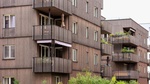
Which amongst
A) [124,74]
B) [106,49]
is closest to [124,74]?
[124,74]

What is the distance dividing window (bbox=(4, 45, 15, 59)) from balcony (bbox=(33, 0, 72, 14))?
15.2 ft

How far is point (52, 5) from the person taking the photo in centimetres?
3953

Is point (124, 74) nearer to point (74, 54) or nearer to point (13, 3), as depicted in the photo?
point (74, 54)

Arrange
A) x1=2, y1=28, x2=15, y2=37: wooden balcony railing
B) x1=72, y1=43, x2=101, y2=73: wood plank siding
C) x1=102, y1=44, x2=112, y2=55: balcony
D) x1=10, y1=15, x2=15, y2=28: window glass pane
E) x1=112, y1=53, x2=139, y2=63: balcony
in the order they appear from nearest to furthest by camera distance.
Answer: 1. x1=2, y1=28, x2=15, y2=37: wooden balcony railing
2. x1=10, y1=15, x2=15, y2=28: window glass pane
3. x1=72, y1=43, x2=101, y2=73: wood plank siding
4. x1=102, y1=44, x2=112, y2=55: balcony
5. x1=112, y1=53, x2=139, y2=63: balcony

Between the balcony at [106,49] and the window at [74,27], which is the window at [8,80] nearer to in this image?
the window at [74,27]

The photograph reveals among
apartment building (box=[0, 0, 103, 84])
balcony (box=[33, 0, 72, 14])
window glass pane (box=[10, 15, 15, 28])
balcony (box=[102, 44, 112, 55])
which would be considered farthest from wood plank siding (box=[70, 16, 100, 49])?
window glass pane (box=[10, 15, 15, 28])

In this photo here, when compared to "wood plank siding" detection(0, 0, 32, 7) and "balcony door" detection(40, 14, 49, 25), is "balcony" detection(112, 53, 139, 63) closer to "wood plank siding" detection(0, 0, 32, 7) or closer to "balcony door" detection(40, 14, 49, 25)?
"balcony door" detection(40, 14, 49, 25)

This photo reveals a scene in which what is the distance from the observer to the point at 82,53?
48.4m

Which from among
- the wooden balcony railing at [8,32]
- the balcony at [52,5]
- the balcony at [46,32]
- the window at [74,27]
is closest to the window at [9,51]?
the wooden balcony railing at [8,32]

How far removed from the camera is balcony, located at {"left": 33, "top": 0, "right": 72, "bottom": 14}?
130 feet

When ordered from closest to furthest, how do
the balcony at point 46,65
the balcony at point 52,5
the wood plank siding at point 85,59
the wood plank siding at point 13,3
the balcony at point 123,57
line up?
the balcony at point 46,65 < the balcony at point 52,5 < the wood plank siding at point 13,3 < the wood plank siding at point 85,59 < the balcony at point 123,57

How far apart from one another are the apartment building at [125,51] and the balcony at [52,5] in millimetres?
24478

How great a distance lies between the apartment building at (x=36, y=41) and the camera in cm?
3969

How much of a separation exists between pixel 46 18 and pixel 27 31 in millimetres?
2865
